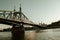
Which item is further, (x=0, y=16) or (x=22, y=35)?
(x=22, y=35)

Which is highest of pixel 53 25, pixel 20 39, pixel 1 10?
pixel 1 10

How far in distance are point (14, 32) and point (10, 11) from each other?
5742mm

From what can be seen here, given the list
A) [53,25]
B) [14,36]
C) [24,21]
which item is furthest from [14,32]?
[53,25]

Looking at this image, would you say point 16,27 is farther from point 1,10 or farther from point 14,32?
point 1,10

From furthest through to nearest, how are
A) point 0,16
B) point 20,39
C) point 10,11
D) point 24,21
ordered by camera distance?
1. point 10,11
2. point 20,39
3. point 24,21
4. point 0,16

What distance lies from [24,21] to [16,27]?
4.59 m

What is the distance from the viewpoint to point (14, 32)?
1853 inches

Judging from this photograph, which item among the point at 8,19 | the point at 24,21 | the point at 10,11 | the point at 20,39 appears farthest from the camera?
the point at 10,11

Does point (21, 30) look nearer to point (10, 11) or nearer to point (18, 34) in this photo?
point (18, 34)

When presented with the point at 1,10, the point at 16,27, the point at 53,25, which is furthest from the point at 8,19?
the point at 53,25

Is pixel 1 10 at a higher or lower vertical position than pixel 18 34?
higher

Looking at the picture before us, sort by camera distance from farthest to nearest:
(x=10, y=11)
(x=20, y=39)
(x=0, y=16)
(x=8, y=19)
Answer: (x=10, y=11) → (x=20, y=39) → (x=8, y=19) → (x=0, y=16)

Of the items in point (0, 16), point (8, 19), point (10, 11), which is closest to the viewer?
point (0, 16)

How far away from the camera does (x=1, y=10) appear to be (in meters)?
42.6
